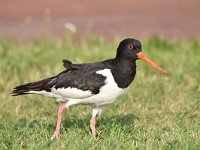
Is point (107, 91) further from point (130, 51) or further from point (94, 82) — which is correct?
point (130, 51)

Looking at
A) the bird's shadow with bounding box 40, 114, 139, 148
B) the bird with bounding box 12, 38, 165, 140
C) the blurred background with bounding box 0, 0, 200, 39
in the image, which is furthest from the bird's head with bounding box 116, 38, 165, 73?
the blurred background with bounding box 0, 0, 200, 39

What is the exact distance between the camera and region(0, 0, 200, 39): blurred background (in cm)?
1371

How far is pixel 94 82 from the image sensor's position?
6887 mm

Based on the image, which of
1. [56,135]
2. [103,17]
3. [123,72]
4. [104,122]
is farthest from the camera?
[103,17]

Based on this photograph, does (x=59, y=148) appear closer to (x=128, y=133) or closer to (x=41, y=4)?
(x=128, y=133)

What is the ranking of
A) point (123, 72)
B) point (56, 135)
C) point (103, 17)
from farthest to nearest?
point (103, 17), point (123, 72), point (56, 135)

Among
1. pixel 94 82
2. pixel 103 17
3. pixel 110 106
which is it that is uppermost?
pixel 103 17

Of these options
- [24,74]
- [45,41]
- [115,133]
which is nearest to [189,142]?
[115,133]

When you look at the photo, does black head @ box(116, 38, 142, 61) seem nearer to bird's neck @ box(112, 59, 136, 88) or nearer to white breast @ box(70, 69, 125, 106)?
bird's neck @ box(112, 59, 136, 88)

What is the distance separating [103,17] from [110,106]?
635 centimetres

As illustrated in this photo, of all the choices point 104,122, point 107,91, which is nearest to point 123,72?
point 107,91

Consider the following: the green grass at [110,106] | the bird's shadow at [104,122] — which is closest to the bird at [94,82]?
the bird's shadow at [104,122]

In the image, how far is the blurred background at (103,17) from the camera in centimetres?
1371

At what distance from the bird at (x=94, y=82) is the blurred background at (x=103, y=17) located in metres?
5.84
